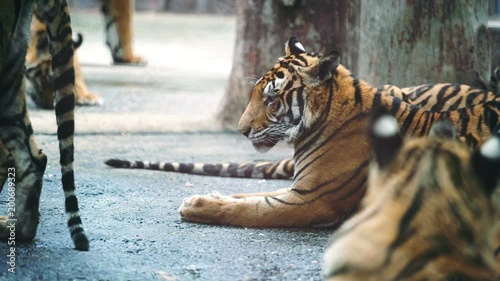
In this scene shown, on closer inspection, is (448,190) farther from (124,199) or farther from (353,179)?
(124,199)

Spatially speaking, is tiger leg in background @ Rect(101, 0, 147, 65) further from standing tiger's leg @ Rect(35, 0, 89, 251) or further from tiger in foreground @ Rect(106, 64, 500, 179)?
standing tiger's leg @ Rect(35, 0, 89, 251)

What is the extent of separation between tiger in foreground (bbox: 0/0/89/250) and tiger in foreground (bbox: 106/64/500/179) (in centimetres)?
193

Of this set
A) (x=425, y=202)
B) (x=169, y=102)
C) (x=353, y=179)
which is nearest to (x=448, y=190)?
(x=425, y=202)

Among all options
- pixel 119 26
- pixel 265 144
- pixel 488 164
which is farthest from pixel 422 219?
pixel 119 26

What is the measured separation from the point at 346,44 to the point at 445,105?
2.27 meters

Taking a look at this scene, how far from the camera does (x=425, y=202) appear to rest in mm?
2881

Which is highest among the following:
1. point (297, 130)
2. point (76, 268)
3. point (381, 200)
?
point (381, 200)

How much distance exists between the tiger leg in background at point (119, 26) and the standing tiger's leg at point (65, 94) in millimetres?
8091

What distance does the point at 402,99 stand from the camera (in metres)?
5.48

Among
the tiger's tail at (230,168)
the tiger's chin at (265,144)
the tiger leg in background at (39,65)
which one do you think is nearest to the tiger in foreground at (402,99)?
the tiger's tail at (230,168)

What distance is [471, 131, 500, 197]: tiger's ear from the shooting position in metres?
2.76

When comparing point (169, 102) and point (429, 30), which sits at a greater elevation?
point (429, 30)

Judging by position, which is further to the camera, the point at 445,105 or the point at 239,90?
the point at 239,90

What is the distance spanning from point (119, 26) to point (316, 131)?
7.74 meters
